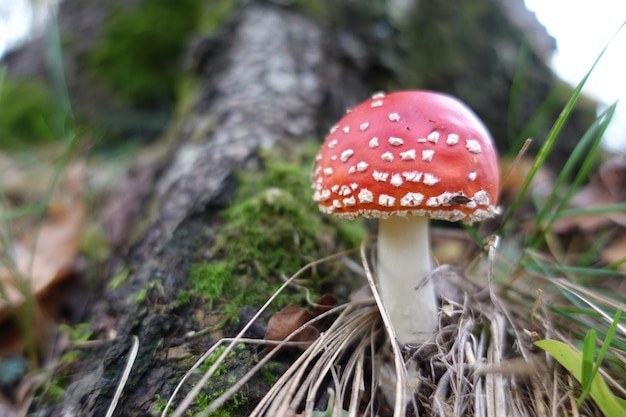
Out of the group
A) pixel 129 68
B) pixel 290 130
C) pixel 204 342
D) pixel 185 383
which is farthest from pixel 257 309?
pixel 129 68

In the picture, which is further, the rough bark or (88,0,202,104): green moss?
(88,0,202,104): green moss

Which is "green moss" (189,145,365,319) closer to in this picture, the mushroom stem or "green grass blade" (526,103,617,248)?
the mushroom stem

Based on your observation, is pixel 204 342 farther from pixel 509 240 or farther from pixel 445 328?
pixel 509 240

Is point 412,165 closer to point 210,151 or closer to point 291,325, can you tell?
point 291,325

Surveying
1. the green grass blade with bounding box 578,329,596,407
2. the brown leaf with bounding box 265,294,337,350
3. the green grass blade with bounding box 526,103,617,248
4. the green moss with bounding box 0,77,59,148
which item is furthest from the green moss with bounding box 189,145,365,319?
the green moss with bounding box 0,77,59,148

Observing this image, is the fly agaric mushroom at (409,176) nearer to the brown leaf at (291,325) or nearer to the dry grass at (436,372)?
the dry grass at (436,372)

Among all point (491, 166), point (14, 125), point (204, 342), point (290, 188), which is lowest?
point (14, 125)
